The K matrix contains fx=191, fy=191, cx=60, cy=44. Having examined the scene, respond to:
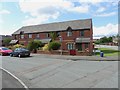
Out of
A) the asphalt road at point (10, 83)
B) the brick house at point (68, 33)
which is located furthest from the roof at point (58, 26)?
the asphalt road at point (10, 83)

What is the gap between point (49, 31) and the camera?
48719 millimetres

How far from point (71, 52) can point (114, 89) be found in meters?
22.0

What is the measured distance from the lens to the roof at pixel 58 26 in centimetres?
4361

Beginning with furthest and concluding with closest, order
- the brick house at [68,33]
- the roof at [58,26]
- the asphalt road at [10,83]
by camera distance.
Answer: the roof at [58,26], the brick house at [68,33], the asphalt road at [10,83]

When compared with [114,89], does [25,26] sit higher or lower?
higher

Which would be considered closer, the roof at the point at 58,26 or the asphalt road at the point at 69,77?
the asphalt road at the point at 69,77

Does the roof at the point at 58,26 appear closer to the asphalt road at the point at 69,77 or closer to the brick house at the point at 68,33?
the brick house at the point at 68,33

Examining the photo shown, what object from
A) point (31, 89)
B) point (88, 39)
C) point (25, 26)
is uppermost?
point (25, 26)

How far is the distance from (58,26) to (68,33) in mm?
5013

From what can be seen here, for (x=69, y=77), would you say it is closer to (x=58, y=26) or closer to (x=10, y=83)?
(x=10, y=83)

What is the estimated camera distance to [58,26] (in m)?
48.9

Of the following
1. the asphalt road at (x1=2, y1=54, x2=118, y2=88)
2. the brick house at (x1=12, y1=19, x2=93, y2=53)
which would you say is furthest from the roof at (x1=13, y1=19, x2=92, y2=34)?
the asphalt road at (x1=2, y1=54, x2=118, y2=88)

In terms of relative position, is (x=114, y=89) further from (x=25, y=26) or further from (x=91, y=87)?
(x=25, y=26)

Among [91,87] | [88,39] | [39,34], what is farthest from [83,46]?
[91,87]
